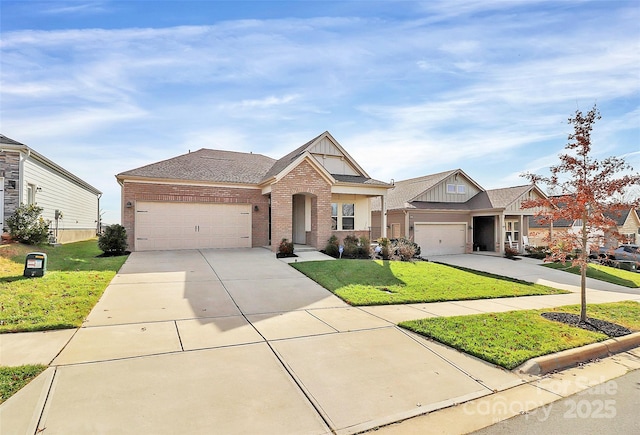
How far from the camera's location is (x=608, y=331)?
692 cm

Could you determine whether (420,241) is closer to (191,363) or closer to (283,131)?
(283,131)

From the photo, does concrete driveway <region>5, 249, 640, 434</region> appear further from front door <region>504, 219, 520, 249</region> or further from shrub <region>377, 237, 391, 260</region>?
front door <region>504, 219, 520, 249</region>

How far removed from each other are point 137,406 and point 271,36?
9.65 m

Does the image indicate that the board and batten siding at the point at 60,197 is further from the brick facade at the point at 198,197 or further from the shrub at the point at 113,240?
the brick facade at the point at 198,197

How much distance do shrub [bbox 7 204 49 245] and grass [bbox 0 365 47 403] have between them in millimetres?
12336

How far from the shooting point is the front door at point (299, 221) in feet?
62.0

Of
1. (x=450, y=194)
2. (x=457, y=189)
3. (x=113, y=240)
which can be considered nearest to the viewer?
(x=113, y=240)

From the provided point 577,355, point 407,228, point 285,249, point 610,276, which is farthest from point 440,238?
point 577,355

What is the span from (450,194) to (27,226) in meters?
23.4

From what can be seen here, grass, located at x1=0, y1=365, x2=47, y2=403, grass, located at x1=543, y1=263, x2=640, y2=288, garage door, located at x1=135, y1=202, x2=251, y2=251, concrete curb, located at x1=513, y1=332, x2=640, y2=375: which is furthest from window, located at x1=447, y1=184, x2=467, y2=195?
grass, located at x1=0, y1=365, x2=47, y2=403

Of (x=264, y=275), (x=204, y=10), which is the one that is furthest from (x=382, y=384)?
(x=204, y=10)

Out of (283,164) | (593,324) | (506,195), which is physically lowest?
(593,324)

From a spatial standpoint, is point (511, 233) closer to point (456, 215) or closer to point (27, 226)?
point (456, 215)

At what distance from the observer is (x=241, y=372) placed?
4477 mm
